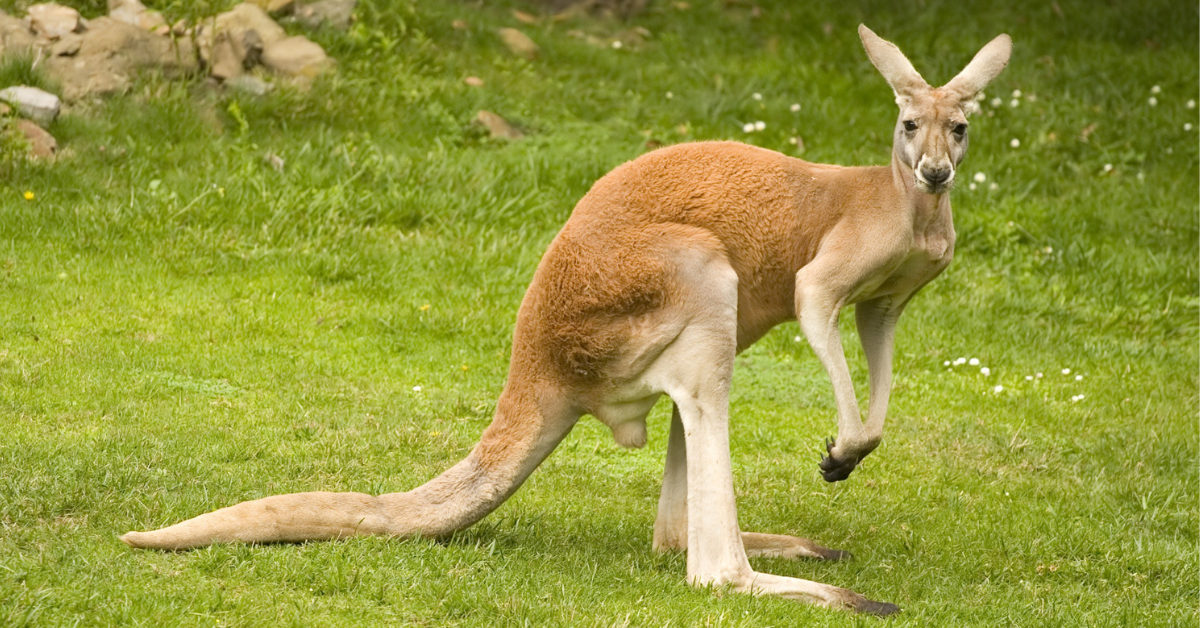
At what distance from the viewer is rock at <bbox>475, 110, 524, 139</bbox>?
9.66 meters

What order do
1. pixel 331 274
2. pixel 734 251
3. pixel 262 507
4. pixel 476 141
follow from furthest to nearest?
pixel 476 141 → pixel 331 274 → pixel 734 251 → pixel 262 507

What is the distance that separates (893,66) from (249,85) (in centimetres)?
568

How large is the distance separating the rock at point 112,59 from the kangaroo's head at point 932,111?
19.0 ft

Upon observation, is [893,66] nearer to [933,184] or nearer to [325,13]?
[933,184]

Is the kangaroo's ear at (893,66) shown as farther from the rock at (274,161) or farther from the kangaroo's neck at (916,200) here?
the rock at (274,161)

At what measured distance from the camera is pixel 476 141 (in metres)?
9.62

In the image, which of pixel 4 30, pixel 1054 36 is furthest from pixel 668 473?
pixel 1054 36

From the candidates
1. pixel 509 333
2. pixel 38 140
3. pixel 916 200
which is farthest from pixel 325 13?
pixel 916 200

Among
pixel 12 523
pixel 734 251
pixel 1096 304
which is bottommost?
pixel 12 523

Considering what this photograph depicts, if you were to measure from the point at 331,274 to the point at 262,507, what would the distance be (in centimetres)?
343

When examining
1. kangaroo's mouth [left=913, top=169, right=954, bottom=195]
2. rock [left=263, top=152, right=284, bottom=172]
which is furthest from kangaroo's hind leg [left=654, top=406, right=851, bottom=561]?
rock [left=263, top=152, right=284, bottom=172]

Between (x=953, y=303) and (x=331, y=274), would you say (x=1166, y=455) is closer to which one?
(x=953, y=303)

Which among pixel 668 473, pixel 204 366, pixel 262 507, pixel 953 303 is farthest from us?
pixel 953 303

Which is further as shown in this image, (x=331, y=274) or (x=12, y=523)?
(x=331, y=274)
